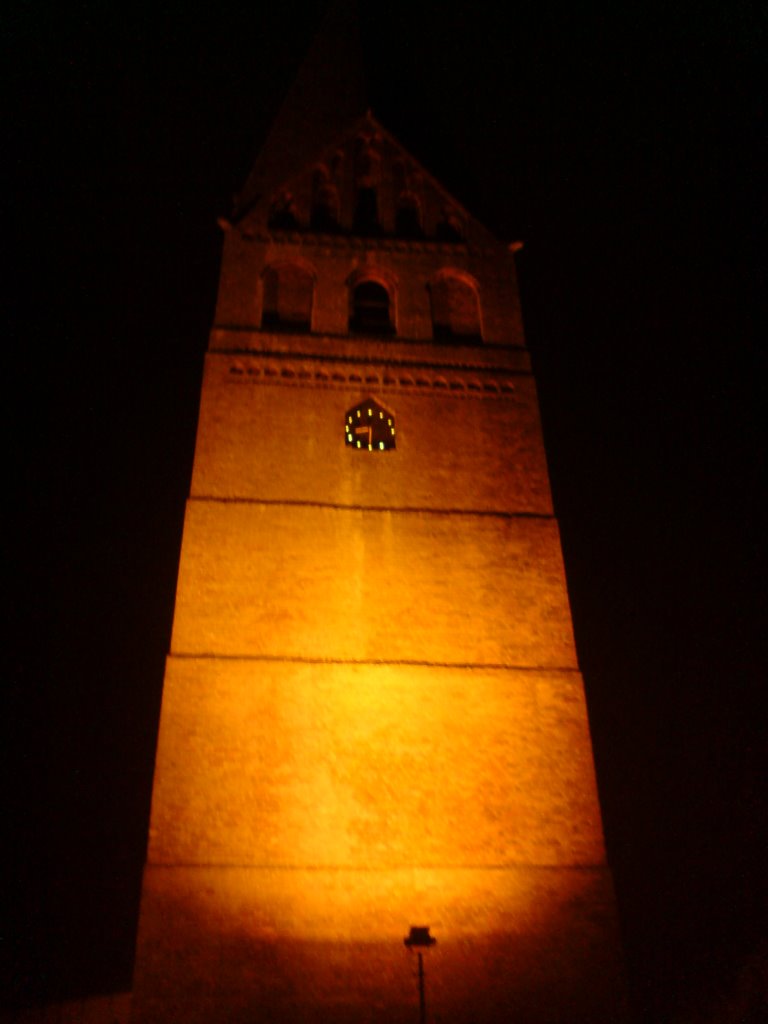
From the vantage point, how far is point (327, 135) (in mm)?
16453

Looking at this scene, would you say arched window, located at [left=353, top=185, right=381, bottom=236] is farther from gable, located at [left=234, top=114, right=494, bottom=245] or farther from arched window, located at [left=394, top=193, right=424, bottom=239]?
arched window, located at [left=394, top=193, right=424, bottom=239]

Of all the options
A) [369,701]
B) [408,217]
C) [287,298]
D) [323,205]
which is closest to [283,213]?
[323,205]

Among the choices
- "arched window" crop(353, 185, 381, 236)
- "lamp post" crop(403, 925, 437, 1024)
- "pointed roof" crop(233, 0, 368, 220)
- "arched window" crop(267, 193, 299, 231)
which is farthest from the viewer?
"pointed roof" crop(233, 0, 368, 220)

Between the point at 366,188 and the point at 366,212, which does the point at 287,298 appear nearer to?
the point at 366,212

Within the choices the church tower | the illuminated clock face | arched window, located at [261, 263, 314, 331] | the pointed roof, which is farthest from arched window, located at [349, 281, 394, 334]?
the pointed roof

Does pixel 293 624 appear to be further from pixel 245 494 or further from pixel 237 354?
pixel 237 354

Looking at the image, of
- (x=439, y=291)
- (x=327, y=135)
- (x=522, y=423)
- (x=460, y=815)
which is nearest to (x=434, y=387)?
(x=522, y=423)

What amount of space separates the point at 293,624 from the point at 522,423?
13.9 ft

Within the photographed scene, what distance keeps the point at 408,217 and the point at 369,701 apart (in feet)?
29.4

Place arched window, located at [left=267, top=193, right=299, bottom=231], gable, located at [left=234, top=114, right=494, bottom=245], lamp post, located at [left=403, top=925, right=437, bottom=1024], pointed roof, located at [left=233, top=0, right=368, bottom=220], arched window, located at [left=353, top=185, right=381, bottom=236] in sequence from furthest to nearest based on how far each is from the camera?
pointed roof, located at [left=233, top=0, right=368, bottom=220] < arched window, located at [left=353, top=185, right=381, bottom=236] < gable, located at [left=234, top=114, right=494, bottom=245] < arched window, located at [left=267, top=193, right=299, bottom=231] < lamp post, located at [left=403, top=925, right=437, bottom=1024]

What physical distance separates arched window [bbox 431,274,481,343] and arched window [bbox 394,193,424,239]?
3.85 ft

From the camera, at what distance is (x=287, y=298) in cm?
1351

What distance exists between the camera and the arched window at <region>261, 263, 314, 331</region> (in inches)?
520

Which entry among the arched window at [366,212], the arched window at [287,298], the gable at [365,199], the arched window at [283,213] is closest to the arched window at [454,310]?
the gable at [365,199]
